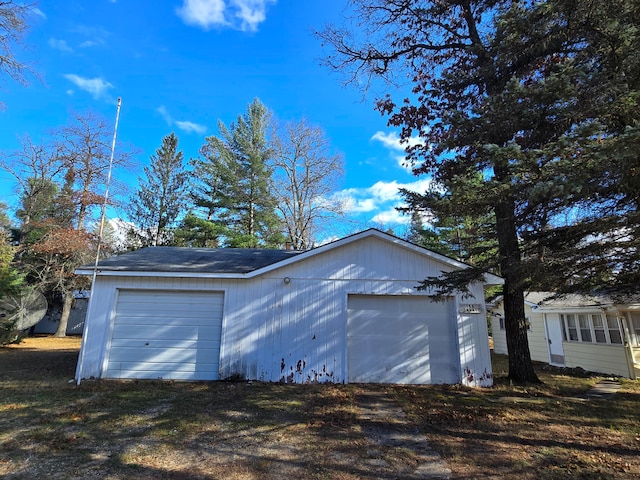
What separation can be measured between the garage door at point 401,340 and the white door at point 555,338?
29.5ft

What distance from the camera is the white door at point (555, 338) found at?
1429cm

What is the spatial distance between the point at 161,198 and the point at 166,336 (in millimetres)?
18882

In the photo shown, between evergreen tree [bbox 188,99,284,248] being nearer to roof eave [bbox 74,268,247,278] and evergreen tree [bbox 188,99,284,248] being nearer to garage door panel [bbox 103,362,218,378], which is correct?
roof eave [bbox 74,268,247,278]

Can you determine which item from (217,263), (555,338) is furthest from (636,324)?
(217,263)

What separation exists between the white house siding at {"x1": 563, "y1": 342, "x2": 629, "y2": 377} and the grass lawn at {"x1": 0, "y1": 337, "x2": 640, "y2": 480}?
15.3ft

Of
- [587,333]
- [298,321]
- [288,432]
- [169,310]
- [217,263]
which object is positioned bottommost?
[288,432]

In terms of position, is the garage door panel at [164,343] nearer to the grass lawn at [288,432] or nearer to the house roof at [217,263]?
the grass lawn at [288,432]

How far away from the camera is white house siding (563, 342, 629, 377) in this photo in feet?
37.1

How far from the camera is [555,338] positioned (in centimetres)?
1465

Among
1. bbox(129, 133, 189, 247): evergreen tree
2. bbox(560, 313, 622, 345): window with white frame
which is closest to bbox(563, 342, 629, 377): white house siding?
bbox(560, 313, 622, 345): window with white frame

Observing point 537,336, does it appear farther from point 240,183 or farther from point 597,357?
point 240,183

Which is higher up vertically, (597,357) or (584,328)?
(584,328)

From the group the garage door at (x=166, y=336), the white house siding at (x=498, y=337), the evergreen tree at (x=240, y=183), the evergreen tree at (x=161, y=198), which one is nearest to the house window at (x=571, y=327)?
the white house siding at (x=498, y=337)

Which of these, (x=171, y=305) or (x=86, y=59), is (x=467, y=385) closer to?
(x=171, y=305)
